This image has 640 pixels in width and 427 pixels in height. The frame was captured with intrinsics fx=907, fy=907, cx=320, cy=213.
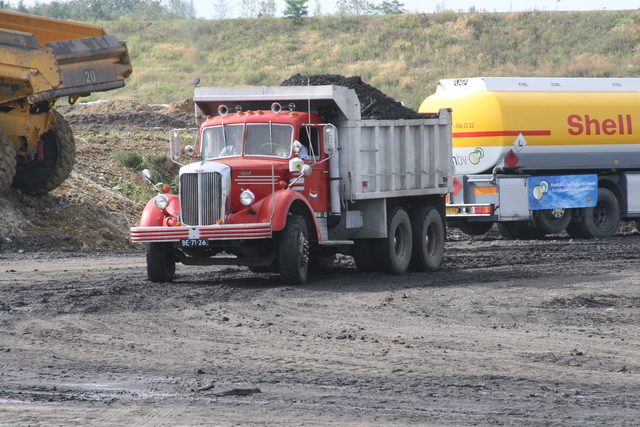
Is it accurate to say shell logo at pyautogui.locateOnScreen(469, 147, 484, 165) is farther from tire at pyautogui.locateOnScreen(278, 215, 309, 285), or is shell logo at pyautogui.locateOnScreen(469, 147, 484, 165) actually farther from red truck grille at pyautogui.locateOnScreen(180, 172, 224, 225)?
red truck grille at pyautogui.locateOnScreen(180, 172, 224, 225)

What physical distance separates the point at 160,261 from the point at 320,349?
4933mm

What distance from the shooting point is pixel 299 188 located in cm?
1323

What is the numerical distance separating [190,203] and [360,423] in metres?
6.95

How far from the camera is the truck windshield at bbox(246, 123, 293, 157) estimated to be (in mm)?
13336

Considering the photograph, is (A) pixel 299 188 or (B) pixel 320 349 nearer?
(B) pixel 320 349

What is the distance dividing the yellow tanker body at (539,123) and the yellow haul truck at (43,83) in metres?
7.77

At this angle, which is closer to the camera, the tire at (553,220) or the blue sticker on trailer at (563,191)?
the blue sticker on trailer at (563,191)

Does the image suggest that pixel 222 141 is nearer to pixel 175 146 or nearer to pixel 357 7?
pixel 175 146

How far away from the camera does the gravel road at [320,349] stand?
6422 millimetres

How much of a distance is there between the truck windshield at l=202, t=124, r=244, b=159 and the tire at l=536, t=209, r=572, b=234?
10.4 metres

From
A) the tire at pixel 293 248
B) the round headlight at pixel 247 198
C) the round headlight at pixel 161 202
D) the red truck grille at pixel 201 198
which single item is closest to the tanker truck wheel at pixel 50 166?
the round headlight at pixel 161 202

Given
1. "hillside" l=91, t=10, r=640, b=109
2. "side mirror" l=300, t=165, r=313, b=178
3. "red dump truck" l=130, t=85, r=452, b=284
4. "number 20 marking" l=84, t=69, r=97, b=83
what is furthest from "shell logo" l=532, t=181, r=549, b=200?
"hillside" l=91, t=10, r=640, b=109

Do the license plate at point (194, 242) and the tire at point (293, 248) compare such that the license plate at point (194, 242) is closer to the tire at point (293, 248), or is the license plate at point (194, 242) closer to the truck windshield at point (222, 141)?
the tire at point (293, 248)

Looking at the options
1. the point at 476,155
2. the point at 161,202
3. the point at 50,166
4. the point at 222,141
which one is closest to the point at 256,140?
the point at 222,141
